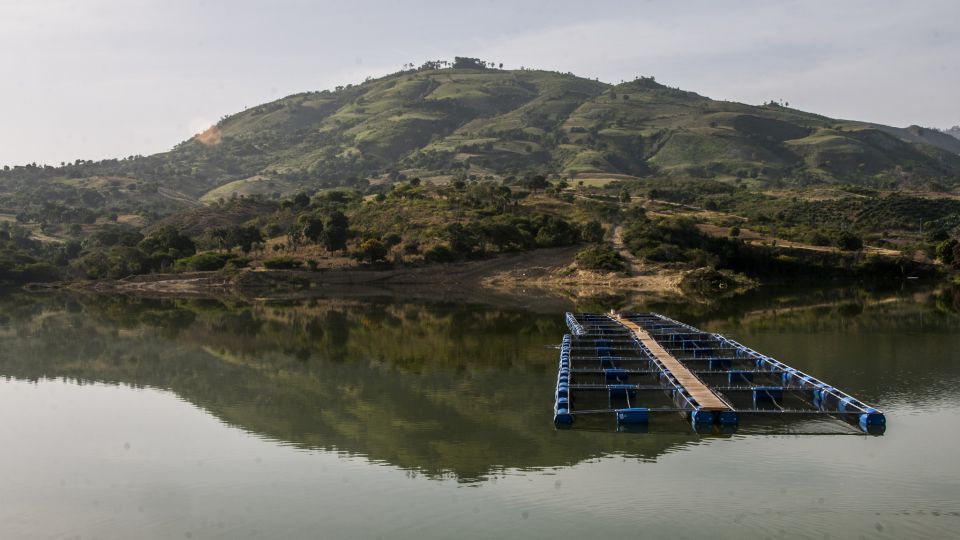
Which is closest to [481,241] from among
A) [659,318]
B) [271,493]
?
[659,318]

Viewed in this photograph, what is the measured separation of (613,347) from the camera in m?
35.3

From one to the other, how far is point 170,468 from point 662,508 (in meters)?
12.2

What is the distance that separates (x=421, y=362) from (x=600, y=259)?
162ft

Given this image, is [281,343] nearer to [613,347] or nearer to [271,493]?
[613,347]

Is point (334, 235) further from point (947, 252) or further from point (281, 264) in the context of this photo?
point (947, 252)

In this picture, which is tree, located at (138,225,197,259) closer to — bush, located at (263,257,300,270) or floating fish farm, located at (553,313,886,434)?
bush, located at (263,257,300,270)

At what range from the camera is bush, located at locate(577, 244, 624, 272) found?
264ft

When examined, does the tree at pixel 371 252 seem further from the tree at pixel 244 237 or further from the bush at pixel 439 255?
the tree at pixel 244 237

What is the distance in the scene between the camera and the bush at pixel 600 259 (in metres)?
80.4

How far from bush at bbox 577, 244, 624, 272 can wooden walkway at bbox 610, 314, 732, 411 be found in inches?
1632

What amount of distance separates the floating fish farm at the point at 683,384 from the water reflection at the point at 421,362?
1023 mm

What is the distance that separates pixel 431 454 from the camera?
20.1 meters

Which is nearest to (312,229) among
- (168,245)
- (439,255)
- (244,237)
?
(244,237)

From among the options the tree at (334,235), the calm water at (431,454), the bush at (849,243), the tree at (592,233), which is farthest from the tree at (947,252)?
the tree at (334,235)
